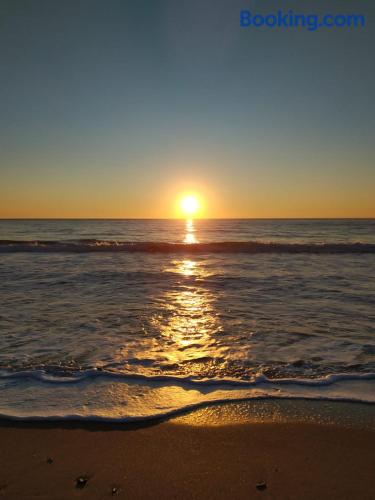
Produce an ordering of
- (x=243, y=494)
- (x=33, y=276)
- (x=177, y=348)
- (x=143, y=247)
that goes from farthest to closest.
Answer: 1. (x=143, y=247)
2. (x=33, y=276)
3. (x=177, y=348)
4. (x=243, y=494)

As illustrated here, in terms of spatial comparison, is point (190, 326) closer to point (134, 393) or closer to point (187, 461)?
point (134, 393)

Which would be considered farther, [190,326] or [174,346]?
[190,326]

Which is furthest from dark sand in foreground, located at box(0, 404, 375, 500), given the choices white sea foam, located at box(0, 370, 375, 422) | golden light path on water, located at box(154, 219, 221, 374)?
golden light path on water, located at box(154, 219, 221, 374)

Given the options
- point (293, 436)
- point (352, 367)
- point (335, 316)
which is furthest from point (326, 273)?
point (293, 436)

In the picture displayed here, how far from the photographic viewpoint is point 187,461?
8.05ft

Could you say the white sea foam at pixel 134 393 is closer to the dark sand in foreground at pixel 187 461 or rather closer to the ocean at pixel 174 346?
the ocean at pixel 174 346

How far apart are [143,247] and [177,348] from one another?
20.8 metres

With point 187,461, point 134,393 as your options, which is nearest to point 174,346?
point 134,393

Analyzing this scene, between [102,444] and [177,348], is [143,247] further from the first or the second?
[102,444]

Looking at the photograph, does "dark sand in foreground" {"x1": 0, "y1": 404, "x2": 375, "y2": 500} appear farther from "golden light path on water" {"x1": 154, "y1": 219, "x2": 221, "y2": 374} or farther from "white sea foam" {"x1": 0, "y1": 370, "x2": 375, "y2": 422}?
"golden light path on water" {"x1": 154, "y1": 219, "x2": 221, "y2": 374}

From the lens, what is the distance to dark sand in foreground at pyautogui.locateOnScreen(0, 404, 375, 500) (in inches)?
86.2

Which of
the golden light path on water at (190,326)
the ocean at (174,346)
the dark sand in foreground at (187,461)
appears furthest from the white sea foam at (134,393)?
the golden light path on water at (190,326)

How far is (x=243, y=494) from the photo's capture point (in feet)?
7.06

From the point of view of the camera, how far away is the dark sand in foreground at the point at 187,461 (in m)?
2.19
